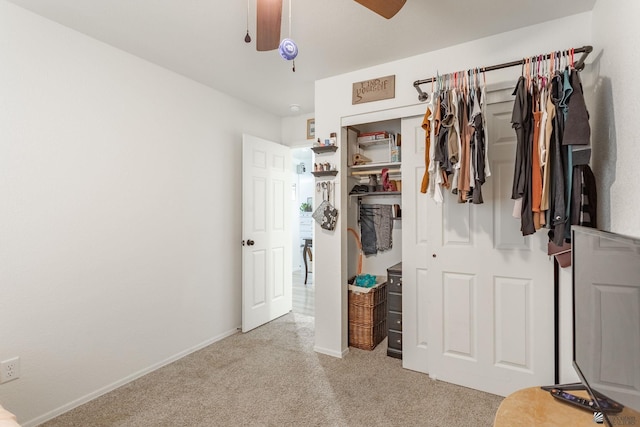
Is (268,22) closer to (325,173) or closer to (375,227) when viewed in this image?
(325,173)

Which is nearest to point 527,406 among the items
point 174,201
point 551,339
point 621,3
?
point 551,339

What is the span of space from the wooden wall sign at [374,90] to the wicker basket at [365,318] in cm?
168

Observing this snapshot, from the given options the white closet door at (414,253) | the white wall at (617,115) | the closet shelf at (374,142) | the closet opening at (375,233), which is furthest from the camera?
the closet shelf at (374,142)

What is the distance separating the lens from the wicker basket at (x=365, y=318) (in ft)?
9.82

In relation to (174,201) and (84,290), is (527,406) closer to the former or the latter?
(84,290)

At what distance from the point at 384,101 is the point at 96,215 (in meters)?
2.33

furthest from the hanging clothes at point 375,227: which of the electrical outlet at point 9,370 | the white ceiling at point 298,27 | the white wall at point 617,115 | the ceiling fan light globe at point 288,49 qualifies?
the electrical outlet at point 9,370

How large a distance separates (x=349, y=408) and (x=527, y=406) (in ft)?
4.28

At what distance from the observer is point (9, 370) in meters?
1.89

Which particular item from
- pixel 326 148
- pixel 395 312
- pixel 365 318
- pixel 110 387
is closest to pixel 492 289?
pixel 395 312

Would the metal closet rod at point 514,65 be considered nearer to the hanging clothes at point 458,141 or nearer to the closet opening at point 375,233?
the hanging clothes at point 458,141

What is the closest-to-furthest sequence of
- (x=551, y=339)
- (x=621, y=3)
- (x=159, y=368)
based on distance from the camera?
(x=621, y=3) < (x=551, y=339) < (x=159, y=368)

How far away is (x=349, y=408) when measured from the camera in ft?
7.03

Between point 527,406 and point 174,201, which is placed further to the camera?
point 174,201
